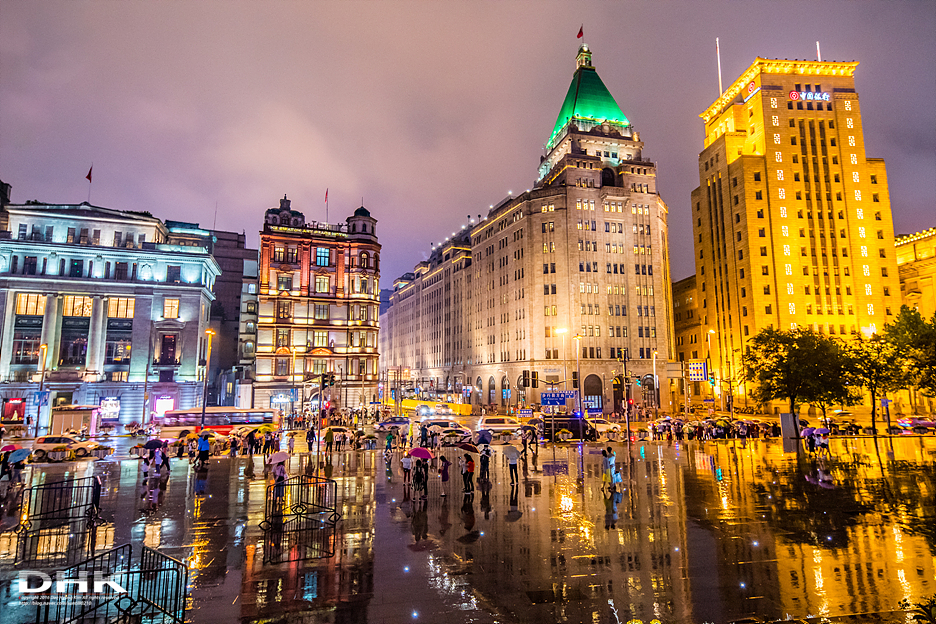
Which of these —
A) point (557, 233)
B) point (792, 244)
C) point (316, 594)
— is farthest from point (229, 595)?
point (792, 244)

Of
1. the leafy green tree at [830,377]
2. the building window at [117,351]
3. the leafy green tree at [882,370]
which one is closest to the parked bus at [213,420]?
the building window at [117,351]

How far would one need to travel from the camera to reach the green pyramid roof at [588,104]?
9912 cm

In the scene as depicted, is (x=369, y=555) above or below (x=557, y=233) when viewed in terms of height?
below

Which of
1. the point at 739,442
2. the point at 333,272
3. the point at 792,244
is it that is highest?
the point at 792,244

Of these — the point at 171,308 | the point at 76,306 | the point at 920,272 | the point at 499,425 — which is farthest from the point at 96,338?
the point at 920,272

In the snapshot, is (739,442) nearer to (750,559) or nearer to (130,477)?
(750,559)

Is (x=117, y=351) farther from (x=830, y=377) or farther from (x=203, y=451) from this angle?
(x=830, y=377)

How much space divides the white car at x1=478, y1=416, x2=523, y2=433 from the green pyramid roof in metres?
72.9

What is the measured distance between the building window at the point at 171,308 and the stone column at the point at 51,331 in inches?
428

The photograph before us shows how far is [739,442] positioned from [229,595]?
136ft

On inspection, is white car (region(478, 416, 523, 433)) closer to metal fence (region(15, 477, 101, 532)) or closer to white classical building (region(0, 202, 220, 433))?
metal fence (region(15, 477, 101, 532))

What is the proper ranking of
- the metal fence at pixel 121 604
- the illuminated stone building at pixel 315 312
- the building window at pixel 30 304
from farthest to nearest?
the illuminated stone building at pixel 315 312 < the building window at pixel 30 304 < the metal fence at pixel 121 604

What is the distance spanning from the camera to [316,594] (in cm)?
1045

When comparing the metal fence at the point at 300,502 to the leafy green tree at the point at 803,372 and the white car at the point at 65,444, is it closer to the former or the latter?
the white car at the point at 65,444
